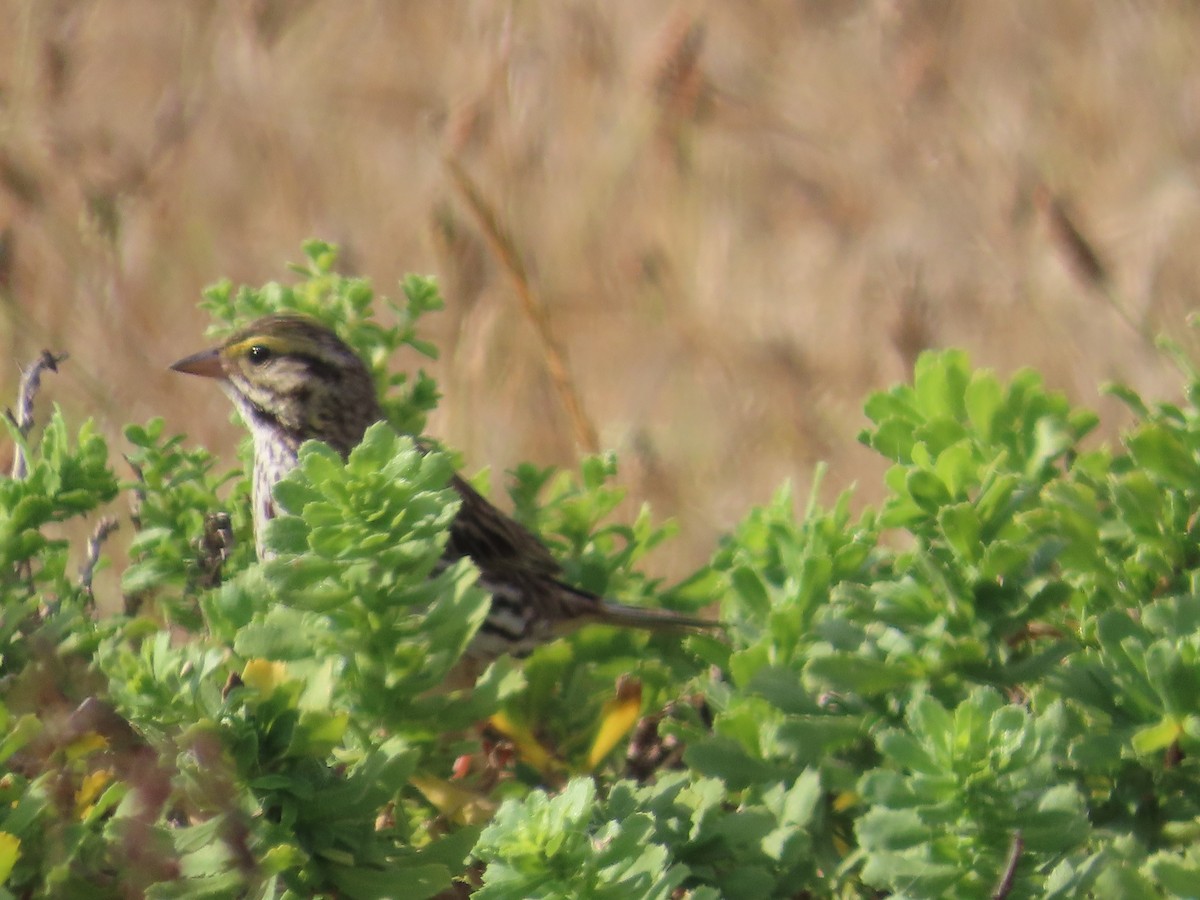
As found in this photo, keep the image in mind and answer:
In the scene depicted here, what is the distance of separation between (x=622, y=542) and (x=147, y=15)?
2.84 m

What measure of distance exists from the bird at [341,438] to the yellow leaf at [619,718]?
3.29 feet

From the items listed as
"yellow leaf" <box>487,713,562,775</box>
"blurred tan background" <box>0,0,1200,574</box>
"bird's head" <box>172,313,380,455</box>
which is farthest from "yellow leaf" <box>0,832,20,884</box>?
"blurred tan background" <box>0,0,1200,574</box>

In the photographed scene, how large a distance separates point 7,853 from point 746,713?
0.64m

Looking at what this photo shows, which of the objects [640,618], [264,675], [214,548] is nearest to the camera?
[264,675]

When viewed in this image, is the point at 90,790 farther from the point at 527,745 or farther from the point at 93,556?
the point at 93,556

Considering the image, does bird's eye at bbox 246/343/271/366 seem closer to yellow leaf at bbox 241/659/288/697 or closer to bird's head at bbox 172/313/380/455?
bird's head at bbox 172/313/380/455

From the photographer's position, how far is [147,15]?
608 cm

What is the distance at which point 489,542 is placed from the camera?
3.14 meters

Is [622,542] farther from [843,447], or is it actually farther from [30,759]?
[30,759]

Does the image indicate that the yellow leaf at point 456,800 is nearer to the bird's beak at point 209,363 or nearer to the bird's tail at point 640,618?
the bird's tail at point 640,618

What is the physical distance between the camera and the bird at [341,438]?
2.99 m

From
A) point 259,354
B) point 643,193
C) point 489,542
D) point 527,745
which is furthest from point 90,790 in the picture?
point 643,193

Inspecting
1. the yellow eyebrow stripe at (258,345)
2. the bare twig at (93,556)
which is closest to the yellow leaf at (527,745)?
the bare twig at (93,556)

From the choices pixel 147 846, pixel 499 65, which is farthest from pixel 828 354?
pixel 147 846
